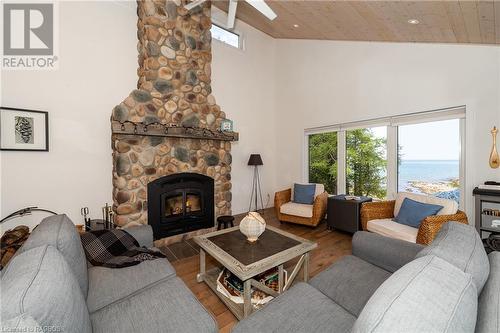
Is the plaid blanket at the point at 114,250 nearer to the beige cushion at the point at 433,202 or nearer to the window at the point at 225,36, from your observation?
the beige cushion at the point at 433,202

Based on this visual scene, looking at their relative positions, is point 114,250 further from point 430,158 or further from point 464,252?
point 430,158

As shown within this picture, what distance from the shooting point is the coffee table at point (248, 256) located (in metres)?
1.68

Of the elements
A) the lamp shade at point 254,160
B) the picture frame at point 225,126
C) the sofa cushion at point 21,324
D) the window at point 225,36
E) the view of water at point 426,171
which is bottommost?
the sofa cushion at point 21,324

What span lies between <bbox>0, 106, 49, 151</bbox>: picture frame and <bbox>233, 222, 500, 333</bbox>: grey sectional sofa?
3.15 metres

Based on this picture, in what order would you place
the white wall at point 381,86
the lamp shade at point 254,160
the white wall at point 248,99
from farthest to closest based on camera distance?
the lamp shade at point 254,160 < the white wall at point 248,99 < the white wall at point 381,86

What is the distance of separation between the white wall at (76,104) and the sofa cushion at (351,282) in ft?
10.3

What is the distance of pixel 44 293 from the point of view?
0.78m

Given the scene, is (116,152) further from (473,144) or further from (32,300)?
(473,144)

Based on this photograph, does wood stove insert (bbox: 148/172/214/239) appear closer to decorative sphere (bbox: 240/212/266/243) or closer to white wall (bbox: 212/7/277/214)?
white wall (bbox: 212/7/277/214)

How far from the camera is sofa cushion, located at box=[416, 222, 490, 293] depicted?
2.96ft

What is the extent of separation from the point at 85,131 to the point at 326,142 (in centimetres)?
422

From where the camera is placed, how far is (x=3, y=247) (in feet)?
7.52

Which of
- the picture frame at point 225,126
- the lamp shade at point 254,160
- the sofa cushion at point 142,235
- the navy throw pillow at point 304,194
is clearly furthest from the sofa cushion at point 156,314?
the lamp shade at point 254,160

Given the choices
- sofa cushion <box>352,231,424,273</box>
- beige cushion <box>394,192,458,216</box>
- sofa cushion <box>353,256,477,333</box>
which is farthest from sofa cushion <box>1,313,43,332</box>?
beige cushion <box>394,192,458,216</box>
